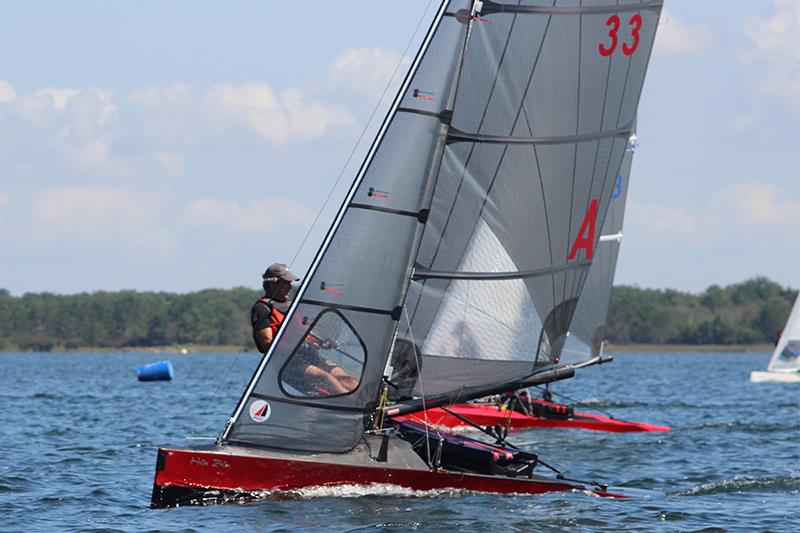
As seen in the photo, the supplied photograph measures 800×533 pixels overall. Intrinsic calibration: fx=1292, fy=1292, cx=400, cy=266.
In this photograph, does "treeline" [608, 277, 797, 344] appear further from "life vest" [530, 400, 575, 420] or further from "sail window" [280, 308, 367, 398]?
"sail window" [280, 308, 367, 398]

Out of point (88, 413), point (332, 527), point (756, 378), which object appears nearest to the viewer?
point (332, 527)

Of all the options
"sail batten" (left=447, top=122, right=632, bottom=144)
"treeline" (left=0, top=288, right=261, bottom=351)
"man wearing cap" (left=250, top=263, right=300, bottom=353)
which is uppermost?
"treeline" (left=0, top=288, right=261, bottom=351)

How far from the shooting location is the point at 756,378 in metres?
47.0

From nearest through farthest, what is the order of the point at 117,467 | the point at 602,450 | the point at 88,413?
the point at 117,467 < the point at 602,450 < the point at 88,413

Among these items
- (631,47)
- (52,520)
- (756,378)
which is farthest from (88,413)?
(756,378)

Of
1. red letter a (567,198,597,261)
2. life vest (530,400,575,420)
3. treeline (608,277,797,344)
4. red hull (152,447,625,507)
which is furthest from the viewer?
treeline (608,277,797,344)

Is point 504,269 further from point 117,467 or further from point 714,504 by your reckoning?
point 117,467

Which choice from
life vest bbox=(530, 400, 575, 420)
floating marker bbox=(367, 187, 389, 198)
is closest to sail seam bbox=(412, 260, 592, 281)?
floating marker bbox=(367, 187, 389, 198)

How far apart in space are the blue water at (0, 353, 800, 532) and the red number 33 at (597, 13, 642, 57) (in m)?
4.62

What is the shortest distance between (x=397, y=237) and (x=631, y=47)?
3.11 meters

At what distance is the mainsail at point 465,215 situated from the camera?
1259cm

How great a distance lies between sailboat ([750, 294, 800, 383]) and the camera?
149 ft

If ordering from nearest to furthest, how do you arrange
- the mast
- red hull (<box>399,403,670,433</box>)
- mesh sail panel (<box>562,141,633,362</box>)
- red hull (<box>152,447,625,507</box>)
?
red hull (<box>152,447,625,507</box>), the mast, mesh sail panel (<box>562,141,633,362</box>), red hull (<box>399,403,670,433</box>)

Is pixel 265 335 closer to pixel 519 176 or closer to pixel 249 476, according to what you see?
pixel 249 476
